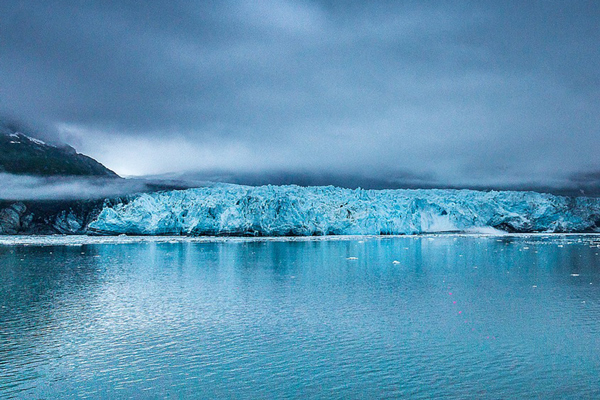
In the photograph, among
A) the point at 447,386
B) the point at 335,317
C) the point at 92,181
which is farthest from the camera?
the point at 92,181

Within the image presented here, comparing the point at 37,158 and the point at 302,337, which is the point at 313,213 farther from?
the point at 37,158

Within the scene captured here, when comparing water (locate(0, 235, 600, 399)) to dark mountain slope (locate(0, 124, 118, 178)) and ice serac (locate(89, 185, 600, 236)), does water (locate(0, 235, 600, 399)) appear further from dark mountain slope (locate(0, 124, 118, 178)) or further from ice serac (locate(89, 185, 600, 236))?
dark mountain slope (locate(0, 124, 118, 178))

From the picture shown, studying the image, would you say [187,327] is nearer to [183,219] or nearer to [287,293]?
[287,293]

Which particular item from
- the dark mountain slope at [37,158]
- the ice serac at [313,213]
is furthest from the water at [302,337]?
the dark mountain slope at [37,158]

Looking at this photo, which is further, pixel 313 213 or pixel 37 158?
pixel 37 158

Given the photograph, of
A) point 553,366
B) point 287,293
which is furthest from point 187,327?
point 553,366

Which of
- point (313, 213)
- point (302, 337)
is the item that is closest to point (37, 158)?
point (313, 213)
